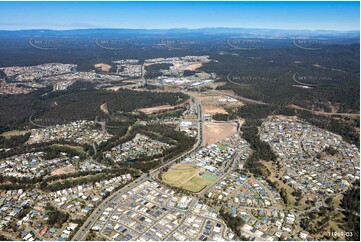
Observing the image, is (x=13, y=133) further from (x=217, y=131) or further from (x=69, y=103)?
(x=217, y=131)

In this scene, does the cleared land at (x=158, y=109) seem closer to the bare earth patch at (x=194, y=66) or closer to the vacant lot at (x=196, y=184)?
the vacant lot at (x=196, y=184)

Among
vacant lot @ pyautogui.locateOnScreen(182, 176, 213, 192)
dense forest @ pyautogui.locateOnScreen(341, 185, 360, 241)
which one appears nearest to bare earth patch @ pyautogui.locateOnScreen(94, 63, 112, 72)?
vacant lot @ pyautogui.locateOnScreen(182, 176, 213, 192)

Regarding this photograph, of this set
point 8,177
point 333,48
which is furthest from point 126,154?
point 333,48

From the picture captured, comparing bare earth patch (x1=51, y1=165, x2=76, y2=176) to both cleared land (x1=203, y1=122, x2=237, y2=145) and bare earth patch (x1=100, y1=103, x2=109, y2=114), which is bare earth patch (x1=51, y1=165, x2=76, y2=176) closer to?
cleared land (x1=203, y1=122, x2=237, y2=145)

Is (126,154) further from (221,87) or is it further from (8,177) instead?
(221,87)

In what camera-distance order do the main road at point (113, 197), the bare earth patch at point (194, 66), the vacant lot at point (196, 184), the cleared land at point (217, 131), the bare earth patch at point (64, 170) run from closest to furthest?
1. the main road at point (113, 197)
2. the vacant lot at point (196, 184)
3. the bare earth patch at point (64, 170)
4. the cleared land at point (217, 131)
5. the bare earth patch at point (194, 66)

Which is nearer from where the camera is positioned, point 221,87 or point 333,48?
point 221,87

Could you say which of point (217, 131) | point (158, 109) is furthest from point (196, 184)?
point (158, 109)

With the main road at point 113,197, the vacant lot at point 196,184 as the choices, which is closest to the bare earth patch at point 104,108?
the main road at point 113,197
